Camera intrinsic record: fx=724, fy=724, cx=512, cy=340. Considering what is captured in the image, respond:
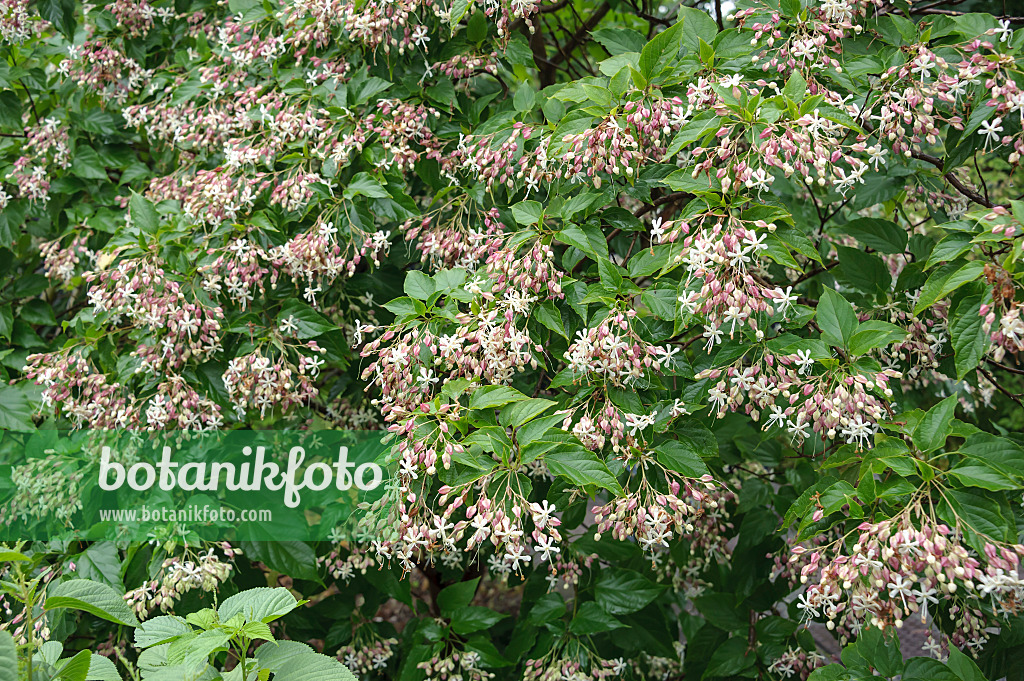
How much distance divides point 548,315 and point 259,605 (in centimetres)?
94

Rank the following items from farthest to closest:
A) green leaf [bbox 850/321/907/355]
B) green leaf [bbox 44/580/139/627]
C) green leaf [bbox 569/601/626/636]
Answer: green leaf [bbox 569/601/626/636], green leaf [bbox 850/321/907/355], green leaf [bbox 44/580/139/627]

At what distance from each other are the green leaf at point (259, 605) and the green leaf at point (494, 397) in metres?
0.55

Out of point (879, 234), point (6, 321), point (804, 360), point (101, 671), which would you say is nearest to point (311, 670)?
point (101, 671)

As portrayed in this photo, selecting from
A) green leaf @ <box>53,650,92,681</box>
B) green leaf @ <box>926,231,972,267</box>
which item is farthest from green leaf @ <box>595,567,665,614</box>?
green leaf @ <box>53,650,92,681</box>

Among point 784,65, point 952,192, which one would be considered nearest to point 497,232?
point 784,65

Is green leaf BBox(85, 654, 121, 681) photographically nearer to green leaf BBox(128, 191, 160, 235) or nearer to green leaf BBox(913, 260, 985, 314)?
green leaf BBox(128, 191, 160, 235)

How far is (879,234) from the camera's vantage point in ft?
7.43

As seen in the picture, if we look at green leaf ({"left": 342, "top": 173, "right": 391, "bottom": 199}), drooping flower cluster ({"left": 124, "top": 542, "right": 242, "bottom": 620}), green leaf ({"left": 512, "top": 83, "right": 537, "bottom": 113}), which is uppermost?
green leaf ({"left": 512, "top": 83, "right": 537, "bottom": 113})

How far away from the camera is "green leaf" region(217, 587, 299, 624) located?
1387mm

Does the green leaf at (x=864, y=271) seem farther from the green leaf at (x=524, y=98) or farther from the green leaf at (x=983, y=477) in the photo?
the green leaf at (x=524, y=98)

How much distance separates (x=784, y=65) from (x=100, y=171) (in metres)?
2.69

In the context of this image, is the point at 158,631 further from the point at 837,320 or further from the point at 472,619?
the point at 837,320

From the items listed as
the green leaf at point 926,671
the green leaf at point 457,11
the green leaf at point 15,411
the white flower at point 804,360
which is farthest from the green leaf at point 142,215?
the green leaf at point 926,671

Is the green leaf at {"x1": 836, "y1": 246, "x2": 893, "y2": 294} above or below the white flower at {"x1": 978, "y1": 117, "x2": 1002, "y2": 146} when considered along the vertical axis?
below
